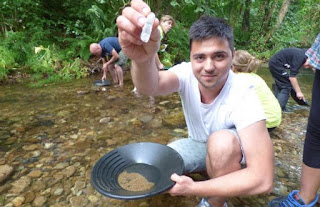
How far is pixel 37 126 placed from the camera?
3.30 metres

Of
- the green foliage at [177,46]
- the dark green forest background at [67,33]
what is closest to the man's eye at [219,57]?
the dark green forest background at [67,33]

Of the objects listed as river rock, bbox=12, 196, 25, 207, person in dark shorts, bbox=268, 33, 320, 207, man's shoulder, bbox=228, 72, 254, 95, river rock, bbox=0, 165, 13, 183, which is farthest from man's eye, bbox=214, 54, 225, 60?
river rock, bbox=0, 165, 13, 183

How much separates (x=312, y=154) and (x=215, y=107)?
2.37 ft

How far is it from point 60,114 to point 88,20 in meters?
5.49

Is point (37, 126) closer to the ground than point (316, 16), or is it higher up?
closer to the ground

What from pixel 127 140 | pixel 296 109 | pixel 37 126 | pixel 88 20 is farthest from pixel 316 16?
pixel 37 126

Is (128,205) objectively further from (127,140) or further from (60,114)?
(60,114)

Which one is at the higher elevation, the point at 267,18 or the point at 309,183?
the point at 267,18

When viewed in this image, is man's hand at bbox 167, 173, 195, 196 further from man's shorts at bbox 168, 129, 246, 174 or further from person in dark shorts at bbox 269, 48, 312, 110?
person in dark shorts at bbox 269, 48, 312, 110

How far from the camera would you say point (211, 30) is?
1.50 m

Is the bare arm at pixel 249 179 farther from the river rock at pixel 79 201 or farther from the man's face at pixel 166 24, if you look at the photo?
the man's face at pixel 166 24

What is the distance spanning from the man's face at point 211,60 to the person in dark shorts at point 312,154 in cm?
54

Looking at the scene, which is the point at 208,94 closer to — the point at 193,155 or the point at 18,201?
the point at 193,155

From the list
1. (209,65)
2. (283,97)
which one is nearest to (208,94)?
(209,65)
